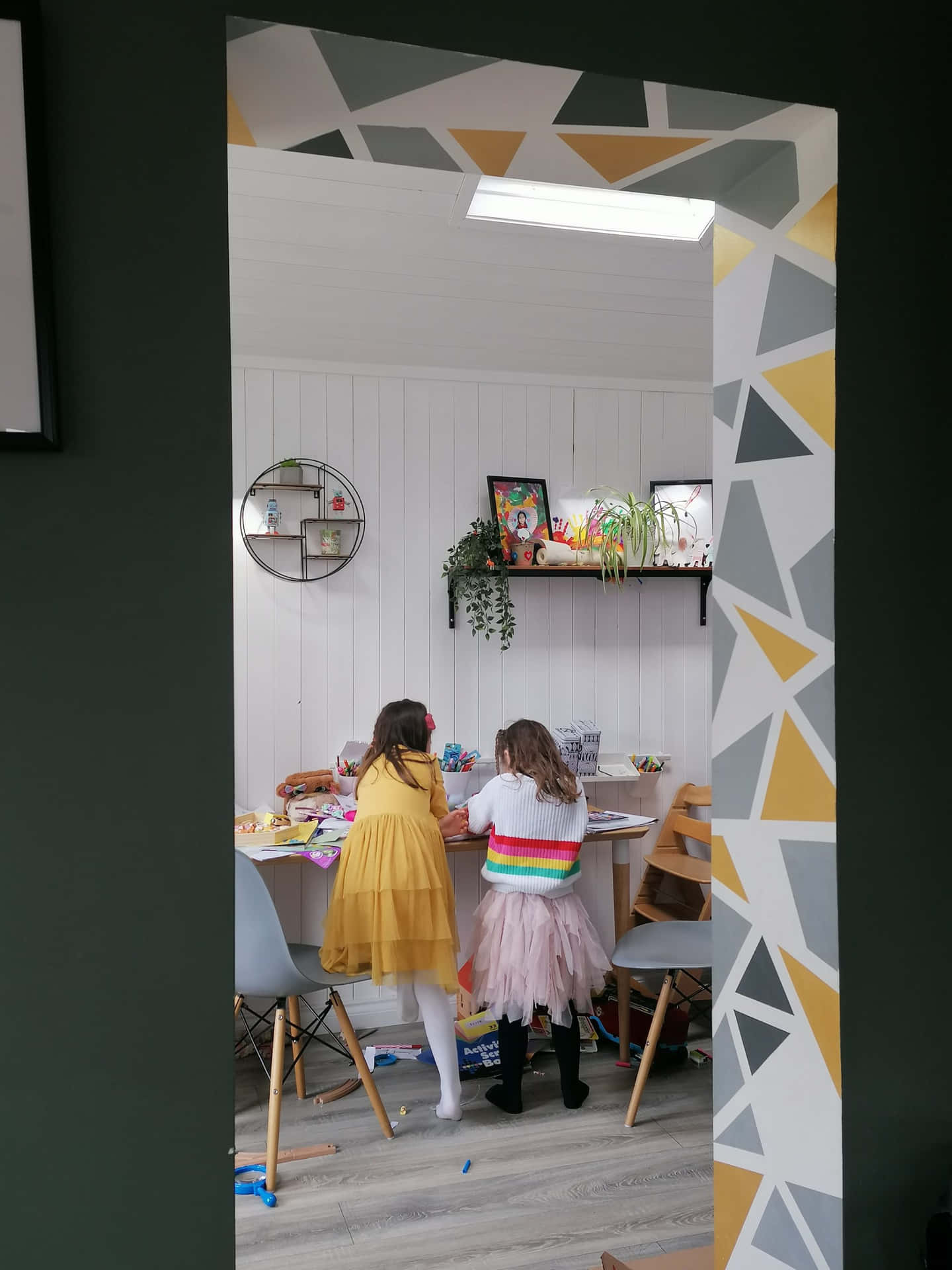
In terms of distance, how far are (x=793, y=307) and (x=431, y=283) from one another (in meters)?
1.62

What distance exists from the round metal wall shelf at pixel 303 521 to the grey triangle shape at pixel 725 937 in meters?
2.25

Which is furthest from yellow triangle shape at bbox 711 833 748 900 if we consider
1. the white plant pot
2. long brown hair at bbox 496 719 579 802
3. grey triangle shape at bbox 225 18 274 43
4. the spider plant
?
the spider plant

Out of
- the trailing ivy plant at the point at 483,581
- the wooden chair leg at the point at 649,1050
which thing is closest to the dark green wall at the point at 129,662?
the wooden chair leg at the point at 649,1050

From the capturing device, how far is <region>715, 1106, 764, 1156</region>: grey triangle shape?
133 cm

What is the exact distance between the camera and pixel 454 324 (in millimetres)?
3043

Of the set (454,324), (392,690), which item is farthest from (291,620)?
(454,324)

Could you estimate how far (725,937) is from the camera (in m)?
1.42

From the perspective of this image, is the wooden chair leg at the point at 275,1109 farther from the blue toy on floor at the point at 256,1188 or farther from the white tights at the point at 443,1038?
the white tights at the point at 443,1038

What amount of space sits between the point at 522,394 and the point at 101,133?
111 inches

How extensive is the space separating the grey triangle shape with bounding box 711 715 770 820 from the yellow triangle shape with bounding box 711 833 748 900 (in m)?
0.04

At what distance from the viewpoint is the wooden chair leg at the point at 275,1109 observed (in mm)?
2398

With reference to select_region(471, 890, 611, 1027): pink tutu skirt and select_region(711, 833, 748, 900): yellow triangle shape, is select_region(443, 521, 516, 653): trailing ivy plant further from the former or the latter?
select_region(711, 833, 748, 900): yellow triangle shape

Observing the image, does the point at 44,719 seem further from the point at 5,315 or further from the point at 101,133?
the point at 101,133

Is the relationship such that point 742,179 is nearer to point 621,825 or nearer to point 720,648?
point 720,648
